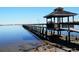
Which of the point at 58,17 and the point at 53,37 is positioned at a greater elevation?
the point at 58,17

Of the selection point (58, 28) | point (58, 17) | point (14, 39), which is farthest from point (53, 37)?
point (14, 39)

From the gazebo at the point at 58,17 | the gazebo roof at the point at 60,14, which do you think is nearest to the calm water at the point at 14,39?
the gazebo at the point at 58,17

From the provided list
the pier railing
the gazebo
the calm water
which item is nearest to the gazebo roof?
the gazebo

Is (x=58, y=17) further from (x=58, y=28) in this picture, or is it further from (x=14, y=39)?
(x=14, y=39)

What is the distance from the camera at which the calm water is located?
5.21m

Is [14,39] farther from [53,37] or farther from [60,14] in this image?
[60,14]

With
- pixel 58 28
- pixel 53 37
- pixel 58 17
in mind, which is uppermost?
pixel 58 17

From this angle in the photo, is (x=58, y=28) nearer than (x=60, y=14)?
No

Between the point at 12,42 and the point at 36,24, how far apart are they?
2.00 ft

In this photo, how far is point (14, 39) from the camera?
530cm

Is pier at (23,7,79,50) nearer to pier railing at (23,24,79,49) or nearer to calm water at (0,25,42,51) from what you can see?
pier railing at (23,24,79,49)

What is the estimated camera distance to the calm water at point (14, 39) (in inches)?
205

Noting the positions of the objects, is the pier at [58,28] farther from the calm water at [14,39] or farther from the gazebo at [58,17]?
the calm water at [14,39]
